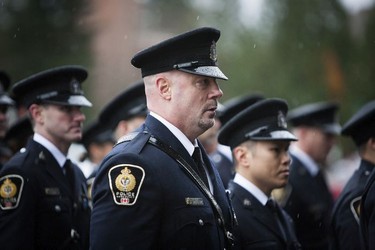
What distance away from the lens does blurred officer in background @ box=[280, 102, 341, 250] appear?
786cm

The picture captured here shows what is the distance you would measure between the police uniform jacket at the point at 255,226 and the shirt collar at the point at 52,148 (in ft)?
4.64

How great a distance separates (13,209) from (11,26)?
17001mm

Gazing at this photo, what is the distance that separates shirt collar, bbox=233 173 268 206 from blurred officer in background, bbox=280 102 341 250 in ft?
4.85

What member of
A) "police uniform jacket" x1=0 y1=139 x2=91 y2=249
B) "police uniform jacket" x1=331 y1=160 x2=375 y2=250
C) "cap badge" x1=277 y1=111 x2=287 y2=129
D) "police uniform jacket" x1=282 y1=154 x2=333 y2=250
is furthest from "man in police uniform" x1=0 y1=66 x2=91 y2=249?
"police uniform jacket" x1=282 y1=154 x2=333 y2=250

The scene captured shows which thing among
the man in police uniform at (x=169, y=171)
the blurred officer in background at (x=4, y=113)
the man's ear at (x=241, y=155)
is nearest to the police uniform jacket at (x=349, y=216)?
the man's ear at (x=241, y=155)

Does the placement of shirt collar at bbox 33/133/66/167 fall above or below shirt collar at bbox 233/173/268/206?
above

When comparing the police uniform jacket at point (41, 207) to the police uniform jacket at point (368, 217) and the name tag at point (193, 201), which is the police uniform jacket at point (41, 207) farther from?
the police uniform jacket at point (368, 217)

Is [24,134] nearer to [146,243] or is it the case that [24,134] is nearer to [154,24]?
[146,243]

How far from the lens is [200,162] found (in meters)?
4.46

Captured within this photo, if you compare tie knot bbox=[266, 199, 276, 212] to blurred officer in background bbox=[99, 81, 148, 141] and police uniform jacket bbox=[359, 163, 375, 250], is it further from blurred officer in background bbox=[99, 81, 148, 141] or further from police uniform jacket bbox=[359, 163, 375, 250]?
blurred officer in background bbox=[99, 81, 148, 141]

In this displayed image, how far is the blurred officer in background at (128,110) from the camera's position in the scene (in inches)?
283

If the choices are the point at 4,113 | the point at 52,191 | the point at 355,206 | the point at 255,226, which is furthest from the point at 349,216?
the point at 4,113

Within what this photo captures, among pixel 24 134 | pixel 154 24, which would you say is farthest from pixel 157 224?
pixel 154 24

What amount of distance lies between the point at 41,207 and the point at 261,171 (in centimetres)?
175
